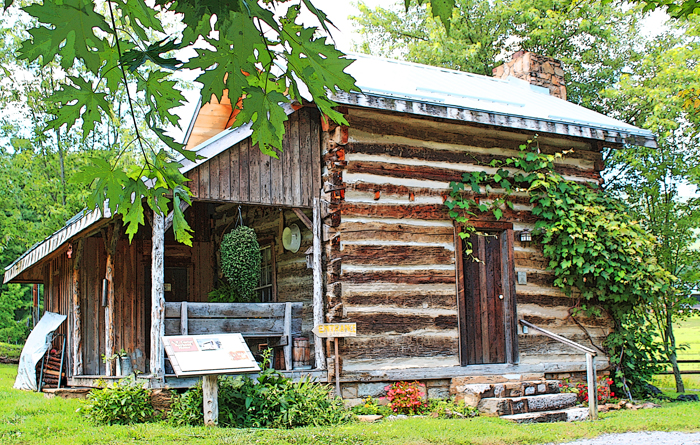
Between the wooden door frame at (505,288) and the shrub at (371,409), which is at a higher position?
the wooden door frame at (505,288)

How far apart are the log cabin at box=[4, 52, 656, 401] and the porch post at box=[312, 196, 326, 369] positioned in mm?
19

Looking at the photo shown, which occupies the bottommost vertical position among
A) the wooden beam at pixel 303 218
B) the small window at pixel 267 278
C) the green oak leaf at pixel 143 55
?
the small window at pixel 267 278

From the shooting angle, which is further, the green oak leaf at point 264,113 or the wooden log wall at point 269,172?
the wooden log wall at point 269,172

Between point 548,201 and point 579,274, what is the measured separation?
1.25 meters

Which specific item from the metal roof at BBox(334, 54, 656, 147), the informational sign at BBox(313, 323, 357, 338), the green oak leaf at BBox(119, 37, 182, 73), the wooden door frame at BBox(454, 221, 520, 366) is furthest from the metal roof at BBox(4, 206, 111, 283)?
the wooden door frame at BBox(454, 221, 520, 366)

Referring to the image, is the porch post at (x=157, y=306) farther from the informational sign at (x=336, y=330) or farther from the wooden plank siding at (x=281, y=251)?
the wooden plank siding at (x=281, y=251)

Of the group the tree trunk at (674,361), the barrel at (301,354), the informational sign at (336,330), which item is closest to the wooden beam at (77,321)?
the barrel at (301,354)

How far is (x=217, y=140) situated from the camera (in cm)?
827

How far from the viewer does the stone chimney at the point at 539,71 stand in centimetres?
1420

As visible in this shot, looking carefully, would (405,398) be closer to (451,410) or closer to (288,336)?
(451,410)

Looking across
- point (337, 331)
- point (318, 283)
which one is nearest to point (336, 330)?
point (337, 331)

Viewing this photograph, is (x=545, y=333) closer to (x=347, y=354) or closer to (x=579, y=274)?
(x=579, y=274)

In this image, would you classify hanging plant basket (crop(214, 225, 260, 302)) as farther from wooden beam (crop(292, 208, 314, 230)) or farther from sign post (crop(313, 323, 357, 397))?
sign post (crop(313, 323, 357, 397))

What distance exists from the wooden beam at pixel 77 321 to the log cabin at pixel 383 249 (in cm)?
2
